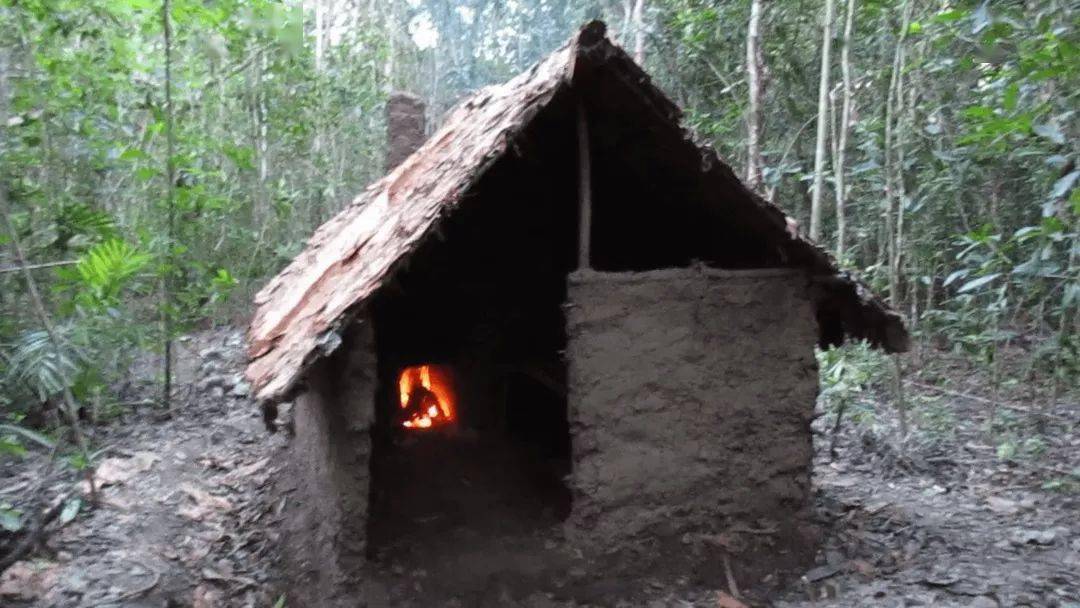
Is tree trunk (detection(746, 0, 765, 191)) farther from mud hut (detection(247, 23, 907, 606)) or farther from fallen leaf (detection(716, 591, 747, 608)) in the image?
fallen leaf (detection(716, 591, 747, 608))

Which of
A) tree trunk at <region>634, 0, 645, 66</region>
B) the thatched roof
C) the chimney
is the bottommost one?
the thatched roof

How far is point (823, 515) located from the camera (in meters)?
5.87

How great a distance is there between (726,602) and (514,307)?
3.27 metres

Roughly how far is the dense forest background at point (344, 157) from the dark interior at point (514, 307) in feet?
5.44

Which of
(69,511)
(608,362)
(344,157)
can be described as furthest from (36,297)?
(344,157)

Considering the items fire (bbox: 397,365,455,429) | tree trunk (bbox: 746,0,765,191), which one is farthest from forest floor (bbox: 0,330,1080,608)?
tree trunk (bbox: 746,0,765,191)

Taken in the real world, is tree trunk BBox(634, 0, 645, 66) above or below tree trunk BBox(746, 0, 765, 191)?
above

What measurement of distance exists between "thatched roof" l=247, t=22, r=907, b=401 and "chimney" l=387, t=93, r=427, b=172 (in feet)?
6.99

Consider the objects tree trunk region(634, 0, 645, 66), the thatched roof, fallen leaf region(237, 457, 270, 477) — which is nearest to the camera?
the thatched roof

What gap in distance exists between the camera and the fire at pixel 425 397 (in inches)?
296

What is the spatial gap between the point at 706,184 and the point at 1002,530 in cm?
310

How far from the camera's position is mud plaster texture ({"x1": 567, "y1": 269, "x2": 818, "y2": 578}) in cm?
482

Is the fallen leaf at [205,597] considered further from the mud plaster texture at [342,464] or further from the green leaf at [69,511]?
the green leaf at [69,511]

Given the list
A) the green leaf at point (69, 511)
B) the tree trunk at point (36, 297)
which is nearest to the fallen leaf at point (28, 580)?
the tree trunk at point (36, 297)
